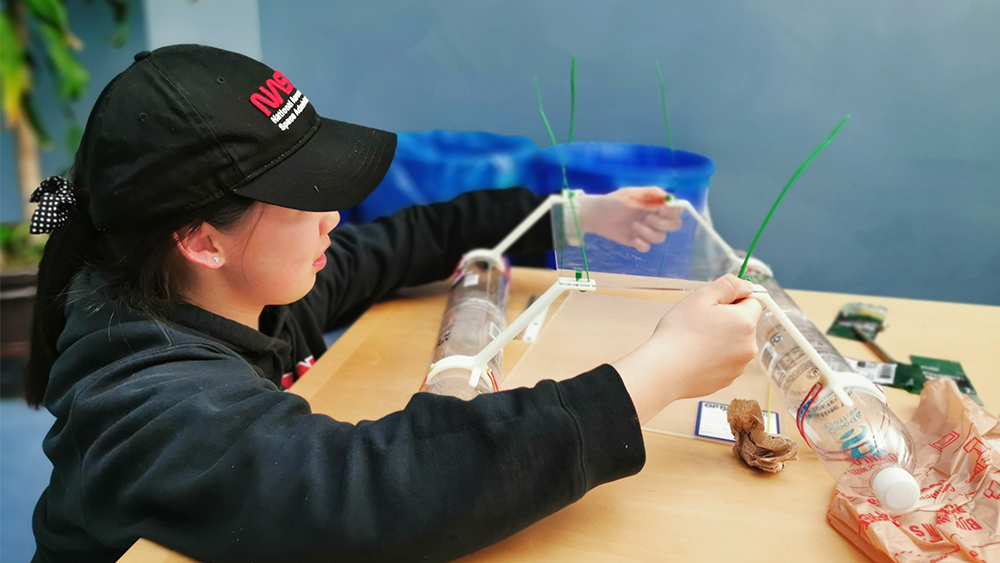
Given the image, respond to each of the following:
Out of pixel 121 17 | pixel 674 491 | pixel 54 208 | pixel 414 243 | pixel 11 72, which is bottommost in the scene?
pixel 674 491

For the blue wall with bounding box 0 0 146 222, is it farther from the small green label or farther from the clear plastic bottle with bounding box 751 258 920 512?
the small green label

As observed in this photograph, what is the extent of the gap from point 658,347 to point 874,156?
32.0 inches

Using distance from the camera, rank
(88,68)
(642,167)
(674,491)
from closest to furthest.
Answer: (674,491), (642,167), (88,68)

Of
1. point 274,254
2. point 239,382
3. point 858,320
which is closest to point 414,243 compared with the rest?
point 274,254

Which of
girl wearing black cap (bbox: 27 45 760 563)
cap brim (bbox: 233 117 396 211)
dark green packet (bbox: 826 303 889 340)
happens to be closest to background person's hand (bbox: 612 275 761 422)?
girl wearing black cap (bbox: 27 45 760 563)

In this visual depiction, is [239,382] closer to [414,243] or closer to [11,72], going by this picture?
[414,243]

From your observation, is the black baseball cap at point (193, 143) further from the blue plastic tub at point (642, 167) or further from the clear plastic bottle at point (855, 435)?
the blue plastic tub at point (642, 167)

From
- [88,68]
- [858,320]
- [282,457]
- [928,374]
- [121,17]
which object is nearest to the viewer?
[282,457]

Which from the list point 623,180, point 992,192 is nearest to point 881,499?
point 623,180

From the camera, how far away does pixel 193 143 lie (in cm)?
60

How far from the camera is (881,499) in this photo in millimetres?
610

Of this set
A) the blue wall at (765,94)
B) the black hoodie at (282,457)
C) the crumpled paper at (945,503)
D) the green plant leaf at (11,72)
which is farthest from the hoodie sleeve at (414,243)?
the green plant leaf at (11,72)

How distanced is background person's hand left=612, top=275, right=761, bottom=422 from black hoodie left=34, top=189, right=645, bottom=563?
37mm

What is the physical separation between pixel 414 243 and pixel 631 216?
0.36 metres
